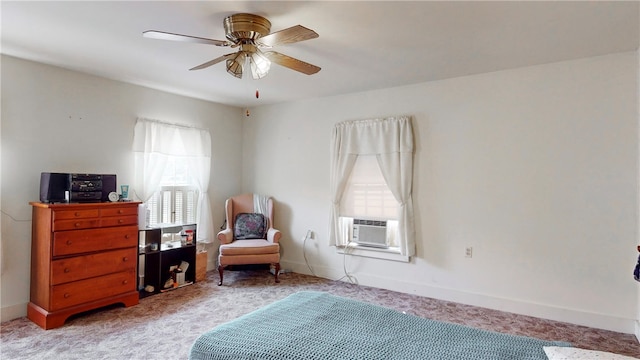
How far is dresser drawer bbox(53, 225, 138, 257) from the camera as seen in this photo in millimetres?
3121

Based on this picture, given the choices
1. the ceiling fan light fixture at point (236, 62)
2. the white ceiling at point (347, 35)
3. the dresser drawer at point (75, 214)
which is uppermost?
the white ceiling at point (347, 35)

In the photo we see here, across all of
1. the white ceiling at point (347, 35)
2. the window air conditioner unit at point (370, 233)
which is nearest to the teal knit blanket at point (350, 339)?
the white ceiling at point (347, 35)

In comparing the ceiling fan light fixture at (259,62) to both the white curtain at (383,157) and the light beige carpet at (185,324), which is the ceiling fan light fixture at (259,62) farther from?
the light beige carpet at (185,324)

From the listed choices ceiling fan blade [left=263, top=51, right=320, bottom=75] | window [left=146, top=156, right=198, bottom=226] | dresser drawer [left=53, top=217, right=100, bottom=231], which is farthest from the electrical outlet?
dresser drawer [left=53, top=217, right=100, bottom=231]

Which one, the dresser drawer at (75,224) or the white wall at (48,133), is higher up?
the white wall at (48,133)

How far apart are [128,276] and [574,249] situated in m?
4.44

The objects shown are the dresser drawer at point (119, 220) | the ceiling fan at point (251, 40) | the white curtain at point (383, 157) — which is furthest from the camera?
the white curtain at point (383, 157)

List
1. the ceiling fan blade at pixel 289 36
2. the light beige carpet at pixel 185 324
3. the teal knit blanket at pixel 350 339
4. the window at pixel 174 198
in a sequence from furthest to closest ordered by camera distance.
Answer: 1. the window at pixel 174 198
2. the light beige carpet at pixel 185 324
3. the ceiling fan blade at pixel 289 36
4. the teal knit blanket at pixel 350 339

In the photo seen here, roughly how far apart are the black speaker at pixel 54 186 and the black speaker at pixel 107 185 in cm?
32

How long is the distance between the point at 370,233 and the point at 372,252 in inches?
9.5

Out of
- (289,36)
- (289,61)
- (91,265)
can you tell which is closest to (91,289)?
(91,265)

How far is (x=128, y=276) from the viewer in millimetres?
3594

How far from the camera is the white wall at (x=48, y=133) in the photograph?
3.22 metres

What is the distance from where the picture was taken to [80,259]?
324cm
